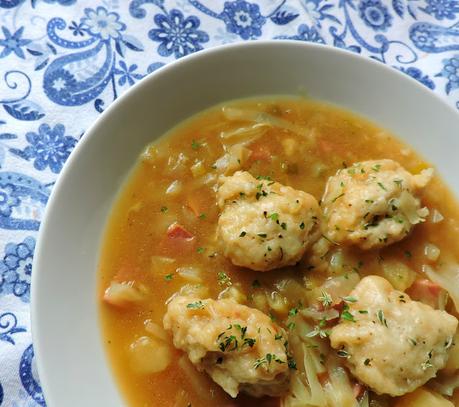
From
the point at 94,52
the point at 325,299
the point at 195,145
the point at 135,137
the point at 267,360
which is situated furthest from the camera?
the point at 94,52

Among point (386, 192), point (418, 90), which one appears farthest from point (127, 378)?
point (418, 90)

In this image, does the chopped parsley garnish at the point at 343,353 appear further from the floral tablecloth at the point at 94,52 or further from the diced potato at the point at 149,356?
the floral tablecloth at the point at 94,52

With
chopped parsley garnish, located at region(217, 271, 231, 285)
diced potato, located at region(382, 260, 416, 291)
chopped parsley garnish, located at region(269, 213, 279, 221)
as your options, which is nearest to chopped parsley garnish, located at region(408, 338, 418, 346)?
diced potato, located at region(382, 260, 416, 291)

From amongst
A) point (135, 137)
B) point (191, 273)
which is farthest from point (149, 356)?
point (135, 137)

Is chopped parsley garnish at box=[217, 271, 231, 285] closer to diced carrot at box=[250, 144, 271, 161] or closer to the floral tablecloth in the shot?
diced carrot at box=[250, 144, 271, 161]

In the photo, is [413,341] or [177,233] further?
[177,233]

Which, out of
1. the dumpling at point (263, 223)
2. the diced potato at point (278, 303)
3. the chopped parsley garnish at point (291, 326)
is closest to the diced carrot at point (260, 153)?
the dumpling at point (263, 223)

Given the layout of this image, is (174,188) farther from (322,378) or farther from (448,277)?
(448,277)

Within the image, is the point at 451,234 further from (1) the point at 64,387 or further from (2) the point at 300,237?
(1) the point at 64,387
